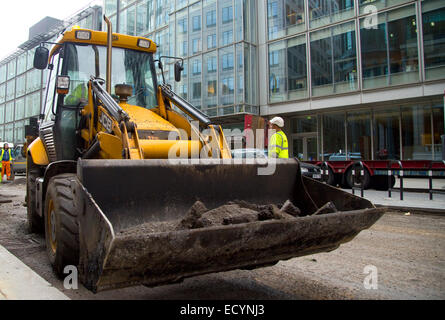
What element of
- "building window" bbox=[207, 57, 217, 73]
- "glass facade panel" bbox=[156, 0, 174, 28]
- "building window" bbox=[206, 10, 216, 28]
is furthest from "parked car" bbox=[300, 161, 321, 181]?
"glass facade panel" bbox=[156, 0, 174, 28]

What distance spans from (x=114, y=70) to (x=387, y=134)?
1753 cm

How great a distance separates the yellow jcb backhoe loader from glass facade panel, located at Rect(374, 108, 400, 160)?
16.1m

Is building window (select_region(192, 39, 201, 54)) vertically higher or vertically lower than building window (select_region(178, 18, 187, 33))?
lower

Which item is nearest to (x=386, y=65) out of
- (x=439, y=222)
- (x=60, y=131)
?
(x=439, y=222)

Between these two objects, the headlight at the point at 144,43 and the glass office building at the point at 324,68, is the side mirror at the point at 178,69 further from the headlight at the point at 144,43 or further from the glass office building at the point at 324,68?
the glass office building at the point at 324,68

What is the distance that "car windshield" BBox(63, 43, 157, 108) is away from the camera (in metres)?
5.26

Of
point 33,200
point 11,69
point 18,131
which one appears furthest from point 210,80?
point 11,69

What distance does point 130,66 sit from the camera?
5660 mm

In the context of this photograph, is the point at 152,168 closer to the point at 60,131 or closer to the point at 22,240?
the point at 60,131

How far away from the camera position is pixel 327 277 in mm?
3764

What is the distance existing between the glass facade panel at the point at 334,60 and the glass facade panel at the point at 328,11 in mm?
471

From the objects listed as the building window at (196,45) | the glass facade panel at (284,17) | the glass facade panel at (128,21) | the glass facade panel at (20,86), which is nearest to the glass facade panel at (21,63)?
the glass facade panel at (20,86)

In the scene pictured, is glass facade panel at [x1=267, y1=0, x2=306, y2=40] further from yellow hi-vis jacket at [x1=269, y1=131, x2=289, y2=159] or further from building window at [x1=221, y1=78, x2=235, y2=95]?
yellow hi-vis jacket at [x1=269, y1=131, x2=289, y2=159]

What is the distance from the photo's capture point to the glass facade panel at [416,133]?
18328 millimetres
